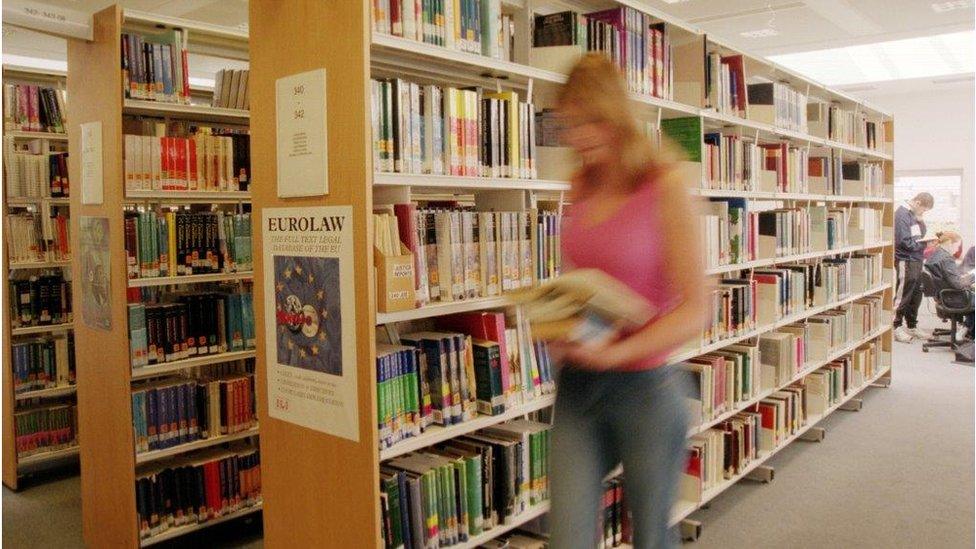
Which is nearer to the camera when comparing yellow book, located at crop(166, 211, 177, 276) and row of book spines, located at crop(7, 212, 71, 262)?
yellow book, located at crop(166, 211, 177, 276)

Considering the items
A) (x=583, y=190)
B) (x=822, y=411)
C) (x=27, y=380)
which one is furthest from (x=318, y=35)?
(x=822, y=411)

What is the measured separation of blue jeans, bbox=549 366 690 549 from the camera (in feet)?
5.45

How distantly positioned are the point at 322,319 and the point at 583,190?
2.75 feet

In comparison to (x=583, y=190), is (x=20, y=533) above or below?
below

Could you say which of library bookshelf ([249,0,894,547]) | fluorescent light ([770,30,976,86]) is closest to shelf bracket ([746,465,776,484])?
library bookshelf ([249,0,894,547])

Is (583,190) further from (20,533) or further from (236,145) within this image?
(20,533)

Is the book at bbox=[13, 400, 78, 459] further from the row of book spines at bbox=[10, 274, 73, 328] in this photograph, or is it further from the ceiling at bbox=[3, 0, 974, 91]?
the ceiling at bbox=[3, 0, 974, 91]

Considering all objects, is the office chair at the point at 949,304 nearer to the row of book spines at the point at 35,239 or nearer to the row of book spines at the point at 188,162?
the row of book spines at the point at 188,162

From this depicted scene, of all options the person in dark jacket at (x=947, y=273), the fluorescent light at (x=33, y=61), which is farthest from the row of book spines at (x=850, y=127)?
the fluorescent light at (x=33, y=61)

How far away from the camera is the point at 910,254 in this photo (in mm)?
8469

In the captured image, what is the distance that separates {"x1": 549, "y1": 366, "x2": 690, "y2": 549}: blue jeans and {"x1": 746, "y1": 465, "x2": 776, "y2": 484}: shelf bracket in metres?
2.63

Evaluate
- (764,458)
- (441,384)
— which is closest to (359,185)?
(441,384)

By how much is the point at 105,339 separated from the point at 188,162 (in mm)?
832

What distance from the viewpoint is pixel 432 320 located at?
8.56 ft
